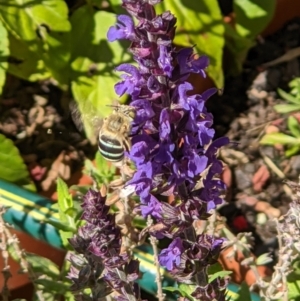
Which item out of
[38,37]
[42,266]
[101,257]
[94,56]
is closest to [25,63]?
[38,37]

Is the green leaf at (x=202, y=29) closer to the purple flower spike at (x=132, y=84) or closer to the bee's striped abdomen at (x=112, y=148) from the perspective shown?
the bee's striped abdomen at (x=112, y=148)

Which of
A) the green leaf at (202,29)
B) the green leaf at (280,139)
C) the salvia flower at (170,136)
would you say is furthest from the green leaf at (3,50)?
the salvia flower at (170,136)

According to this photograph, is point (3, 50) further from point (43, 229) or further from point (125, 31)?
point (125, 31)

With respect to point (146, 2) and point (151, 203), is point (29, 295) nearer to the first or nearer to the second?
point (151, 203)

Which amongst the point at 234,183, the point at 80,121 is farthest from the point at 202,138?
the point at 234,183

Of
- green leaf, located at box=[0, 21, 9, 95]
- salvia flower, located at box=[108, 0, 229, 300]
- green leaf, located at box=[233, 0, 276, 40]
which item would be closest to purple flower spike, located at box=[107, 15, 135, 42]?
salvia flower, located at box=[108, 0, 229, 300]

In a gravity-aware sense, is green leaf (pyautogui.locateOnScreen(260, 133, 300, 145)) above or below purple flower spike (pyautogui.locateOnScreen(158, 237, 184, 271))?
below

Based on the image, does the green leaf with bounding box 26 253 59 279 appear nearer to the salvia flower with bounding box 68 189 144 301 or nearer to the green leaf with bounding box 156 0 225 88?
the salvia flower with bounding box 68 189 144 301
